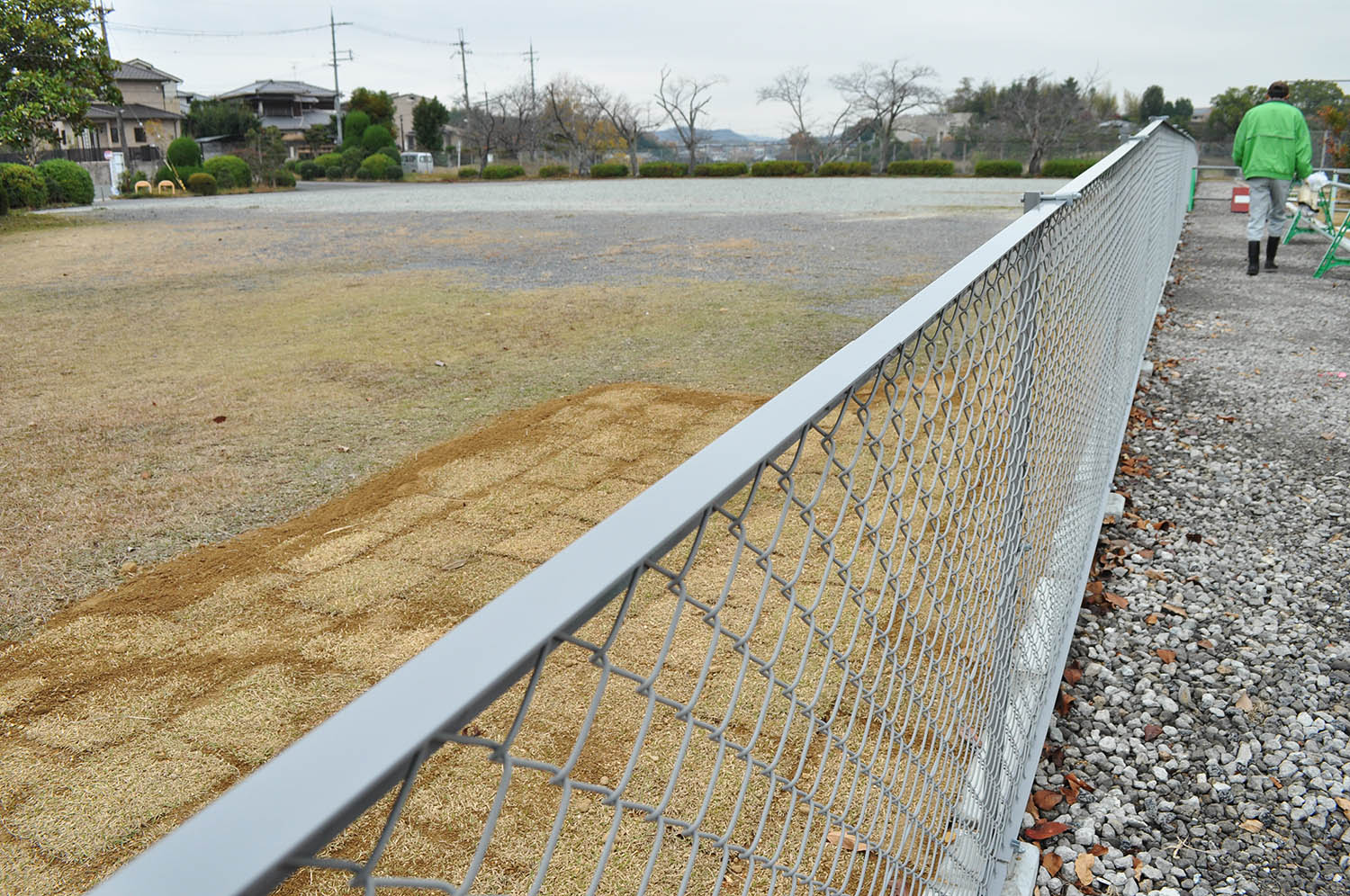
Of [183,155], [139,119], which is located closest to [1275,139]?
[183,155]

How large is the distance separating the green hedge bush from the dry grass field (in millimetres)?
35933

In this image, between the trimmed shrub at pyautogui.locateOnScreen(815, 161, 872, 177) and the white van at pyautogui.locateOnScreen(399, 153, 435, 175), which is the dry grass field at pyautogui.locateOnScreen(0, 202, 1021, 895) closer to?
the trimmed shrub at pyautogui.locateOnScreen(815, 161, 872, 177)

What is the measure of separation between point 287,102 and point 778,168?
52606 millimetres

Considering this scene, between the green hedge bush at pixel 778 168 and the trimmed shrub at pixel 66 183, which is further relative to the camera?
the green hedge bush at pixel 778 168

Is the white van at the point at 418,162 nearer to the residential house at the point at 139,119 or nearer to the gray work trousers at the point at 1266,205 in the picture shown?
the residential house at the point at 139,119

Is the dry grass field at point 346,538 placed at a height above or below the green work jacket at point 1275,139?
below

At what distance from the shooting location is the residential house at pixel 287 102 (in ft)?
248

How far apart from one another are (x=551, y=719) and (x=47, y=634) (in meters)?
1.87

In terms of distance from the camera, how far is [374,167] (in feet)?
149

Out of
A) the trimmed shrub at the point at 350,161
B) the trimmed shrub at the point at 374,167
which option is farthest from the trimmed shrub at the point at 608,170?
the trimmed shrub at the point at 350,161

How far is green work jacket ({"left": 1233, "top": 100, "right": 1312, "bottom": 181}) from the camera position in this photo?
9477 millimetres

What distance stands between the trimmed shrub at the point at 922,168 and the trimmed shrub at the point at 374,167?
Answer: 933 inches

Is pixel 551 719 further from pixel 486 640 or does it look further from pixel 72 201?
pixel 72 201

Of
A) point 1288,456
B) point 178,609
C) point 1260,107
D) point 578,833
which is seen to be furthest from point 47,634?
point 1260,107
